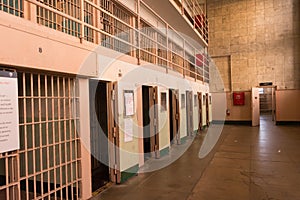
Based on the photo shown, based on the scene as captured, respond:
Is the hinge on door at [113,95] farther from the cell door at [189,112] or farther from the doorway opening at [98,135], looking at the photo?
the cell door at [189,112]

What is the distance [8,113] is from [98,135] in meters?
2.92

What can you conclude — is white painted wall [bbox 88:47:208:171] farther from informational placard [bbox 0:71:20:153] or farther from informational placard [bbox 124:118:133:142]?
informational placard [bbox 0:71:20:153]

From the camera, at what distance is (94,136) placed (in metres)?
5.37

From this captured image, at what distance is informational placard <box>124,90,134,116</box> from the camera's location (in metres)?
4.68

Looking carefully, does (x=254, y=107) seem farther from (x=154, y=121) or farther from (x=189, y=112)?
(x=154, y=121)

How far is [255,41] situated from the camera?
13.4 metres

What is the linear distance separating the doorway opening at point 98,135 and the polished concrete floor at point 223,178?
0.95 metres

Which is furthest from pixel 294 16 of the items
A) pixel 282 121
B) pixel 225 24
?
pixel 282 121

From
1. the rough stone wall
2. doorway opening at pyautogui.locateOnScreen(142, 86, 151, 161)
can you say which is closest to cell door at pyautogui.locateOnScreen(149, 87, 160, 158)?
doorway opening at pyautogui.locateOnScreen(142, 86, 151, 161)

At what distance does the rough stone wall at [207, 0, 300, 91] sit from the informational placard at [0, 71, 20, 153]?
12.8 metres

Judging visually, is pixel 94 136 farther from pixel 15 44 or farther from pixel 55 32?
pixel 15 44

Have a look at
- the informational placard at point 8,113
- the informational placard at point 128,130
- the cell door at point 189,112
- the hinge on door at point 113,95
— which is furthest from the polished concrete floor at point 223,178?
the cell door at point 189,112

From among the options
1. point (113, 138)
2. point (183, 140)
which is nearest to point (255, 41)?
point (183, 140)

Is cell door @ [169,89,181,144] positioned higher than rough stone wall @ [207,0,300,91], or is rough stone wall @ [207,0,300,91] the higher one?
rough stone wall @ [207,0,300,91]
